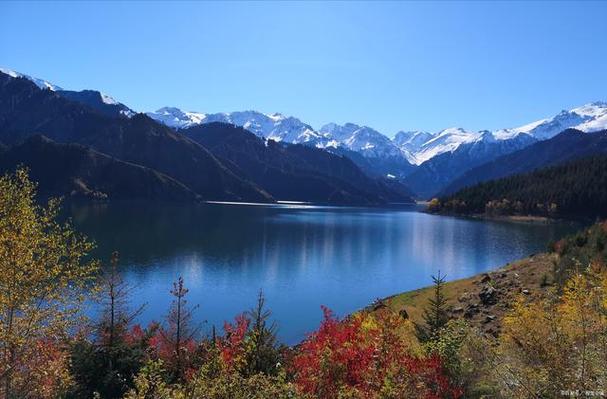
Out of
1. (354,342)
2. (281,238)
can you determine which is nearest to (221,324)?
(354,342)

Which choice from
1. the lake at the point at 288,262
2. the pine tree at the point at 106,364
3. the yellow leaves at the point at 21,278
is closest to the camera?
the yellow leaves at the point at 21,278

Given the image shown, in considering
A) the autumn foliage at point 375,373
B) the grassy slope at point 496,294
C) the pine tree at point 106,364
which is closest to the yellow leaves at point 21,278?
the pine tree at point 106,364

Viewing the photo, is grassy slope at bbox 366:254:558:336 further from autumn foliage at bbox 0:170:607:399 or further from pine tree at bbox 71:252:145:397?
pine tree at bbox 71:252:145:397

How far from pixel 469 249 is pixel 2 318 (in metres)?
137

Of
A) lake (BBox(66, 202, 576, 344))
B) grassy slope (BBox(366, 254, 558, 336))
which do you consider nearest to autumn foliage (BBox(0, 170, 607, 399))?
grassy slope (BBox(366, 254, 558, 336))

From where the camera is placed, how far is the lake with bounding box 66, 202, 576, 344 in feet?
256

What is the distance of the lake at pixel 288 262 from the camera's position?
256ft

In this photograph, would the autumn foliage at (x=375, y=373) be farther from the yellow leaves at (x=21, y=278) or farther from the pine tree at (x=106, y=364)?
the yellow leaves at (x=21, y=278)

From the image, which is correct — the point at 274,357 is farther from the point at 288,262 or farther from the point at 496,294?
the point at 288,262

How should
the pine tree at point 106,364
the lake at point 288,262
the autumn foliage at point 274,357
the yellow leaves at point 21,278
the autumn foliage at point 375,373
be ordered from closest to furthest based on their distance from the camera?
the autumn foliage at point 274,357
the autumn foliage at point 375,373
the yellow leaves at point 21,278
the pine tree at point 106,364
the lake at point 288,262

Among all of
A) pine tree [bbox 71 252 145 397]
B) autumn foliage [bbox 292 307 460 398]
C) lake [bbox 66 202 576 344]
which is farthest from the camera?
lake [bbox 66 202 576 344]

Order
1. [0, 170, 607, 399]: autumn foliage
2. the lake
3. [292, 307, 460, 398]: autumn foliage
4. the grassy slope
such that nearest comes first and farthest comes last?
[0, 170, 607, 399]: autumn foliage → [292, 307, 460, 398]: autumn foliage → the grassy slope → the lake

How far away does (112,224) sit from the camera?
183000 millimetres

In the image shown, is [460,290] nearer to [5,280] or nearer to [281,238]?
[5,280]
